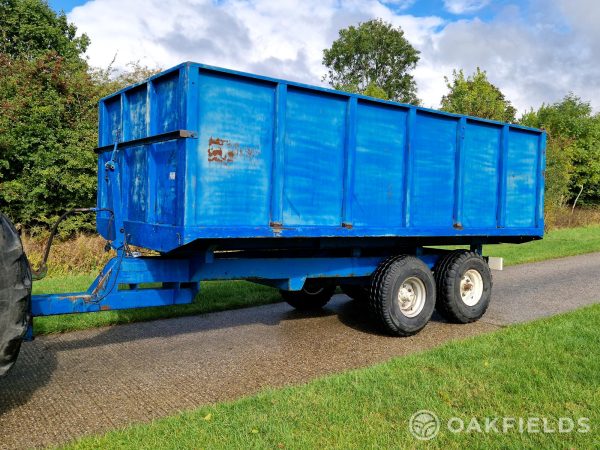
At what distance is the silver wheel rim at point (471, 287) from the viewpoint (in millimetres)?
6957

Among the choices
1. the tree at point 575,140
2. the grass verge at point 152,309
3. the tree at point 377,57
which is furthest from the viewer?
the tree at point 377,57

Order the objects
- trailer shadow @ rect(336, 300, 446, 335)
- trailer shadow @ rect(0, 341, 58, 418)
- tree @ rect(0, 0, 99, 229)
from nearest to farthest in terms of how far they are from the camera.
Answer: trailer shadow @ rect(0, 341, 58, 418), trailer shadow @ rect(336, 300, 446, 335), tree @ rect(0, 0, 99, 229)

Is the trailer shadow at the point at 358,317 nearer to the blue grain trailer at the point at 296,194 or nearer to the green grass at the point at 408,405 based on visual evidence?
the blue grain trailer at the point at 296,194

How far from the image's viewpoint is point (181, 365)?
508 centimetres

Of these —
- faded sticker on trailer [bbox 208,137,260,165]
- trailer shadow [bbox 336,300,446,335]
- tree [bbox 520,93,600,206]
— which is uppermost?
tree [bbox 520,93,600,206]

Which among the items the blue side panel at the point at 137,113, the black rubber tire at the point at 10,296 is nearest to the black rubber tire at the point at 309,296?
the blue side panel at the point at 137,113

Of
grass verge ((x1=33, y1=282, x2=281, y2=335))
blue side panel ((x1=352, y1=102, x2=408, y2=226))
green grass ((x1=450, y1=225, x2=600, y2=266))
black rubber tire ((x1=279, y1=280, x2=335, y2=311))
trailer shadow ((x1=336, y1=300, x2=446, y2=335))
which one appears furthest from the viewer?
green grass ((x1=450, y1=225, x2=600, y2=266))

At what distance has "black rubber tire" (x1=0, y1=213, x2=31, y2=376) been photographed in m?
3.46

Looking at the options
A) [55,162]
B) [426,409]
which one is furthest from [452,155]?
[55,162]

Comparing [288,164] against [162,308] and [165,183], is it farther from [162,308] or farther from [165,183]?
[162,308]

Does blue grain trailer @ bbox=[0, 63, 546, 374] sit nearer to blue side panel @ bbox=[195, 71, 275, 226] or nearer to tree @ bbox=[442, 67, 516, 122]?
blue side panel @ bbox=[195, 71, 275, 226]

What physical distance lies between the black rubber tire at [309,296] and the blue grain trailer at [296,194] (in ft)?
0.27

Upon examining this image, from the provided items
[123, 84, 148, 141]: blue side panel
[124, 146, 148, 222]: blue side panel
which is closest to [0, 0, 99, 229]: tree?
[123, 84, 148, 141]: blue side panel

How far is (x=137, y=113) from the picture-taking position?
530 cm
